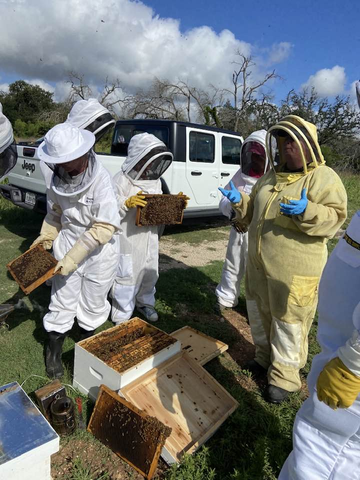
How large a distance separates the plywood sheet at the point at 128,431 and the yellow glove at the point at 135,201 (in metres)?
1.75

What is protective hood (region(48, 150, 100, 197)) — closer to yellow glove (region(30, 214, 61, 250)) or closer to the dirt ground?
A: yellow glove (region(30, 214, 61, 250))

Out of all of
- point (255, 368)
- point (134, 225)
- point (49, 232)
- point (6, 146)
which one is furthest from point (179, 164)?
point (6, 146)

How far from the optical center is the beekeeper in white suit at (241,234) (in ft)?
12.9

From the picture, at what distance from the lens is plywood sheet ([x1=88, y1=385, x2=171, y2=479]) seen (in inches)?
80.0

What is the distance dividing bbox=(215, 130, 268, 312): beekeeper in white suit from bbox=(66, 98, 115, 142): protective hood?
149 cm

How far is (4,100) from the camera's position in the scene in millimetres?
34094

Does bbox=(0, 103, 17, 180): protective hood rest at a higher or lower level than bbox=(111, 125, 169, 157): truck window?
lower

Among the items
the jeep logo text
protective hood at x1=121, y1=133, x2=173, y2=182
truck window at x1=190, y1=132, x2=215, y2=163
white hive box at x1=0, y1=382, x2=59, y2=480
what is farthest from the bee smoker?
truck window at x1=190, y1=132, x2=215, y2=163

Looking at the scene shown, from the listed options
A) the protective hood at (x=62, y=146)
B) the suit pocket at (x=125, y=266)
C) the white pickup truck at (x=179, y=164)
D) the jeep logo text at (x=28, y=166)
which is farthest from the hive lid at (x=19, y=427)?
the jeep logo text at (x=28, y=166)

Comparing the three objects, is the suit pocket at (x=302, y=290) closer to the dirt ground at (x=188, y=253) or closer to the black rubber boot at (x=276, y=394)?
the black rubber boot at (x=276, y=394)

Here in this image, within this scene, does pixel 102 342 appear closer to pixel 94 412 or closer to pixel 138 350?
pixel 138 350

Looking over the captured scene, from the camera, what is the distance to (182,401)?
2.46 metres

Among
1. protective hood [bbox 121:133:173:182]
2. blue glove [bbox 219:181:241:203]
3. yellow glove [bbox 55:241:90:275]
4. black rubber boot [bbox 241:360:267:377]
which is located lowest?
black rubber boot [bbox 241:360:267:377]

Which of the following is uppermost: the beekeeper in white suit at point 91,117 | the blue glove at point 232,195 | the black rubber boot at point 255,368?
the beekeeper in white suit at point 91,117
